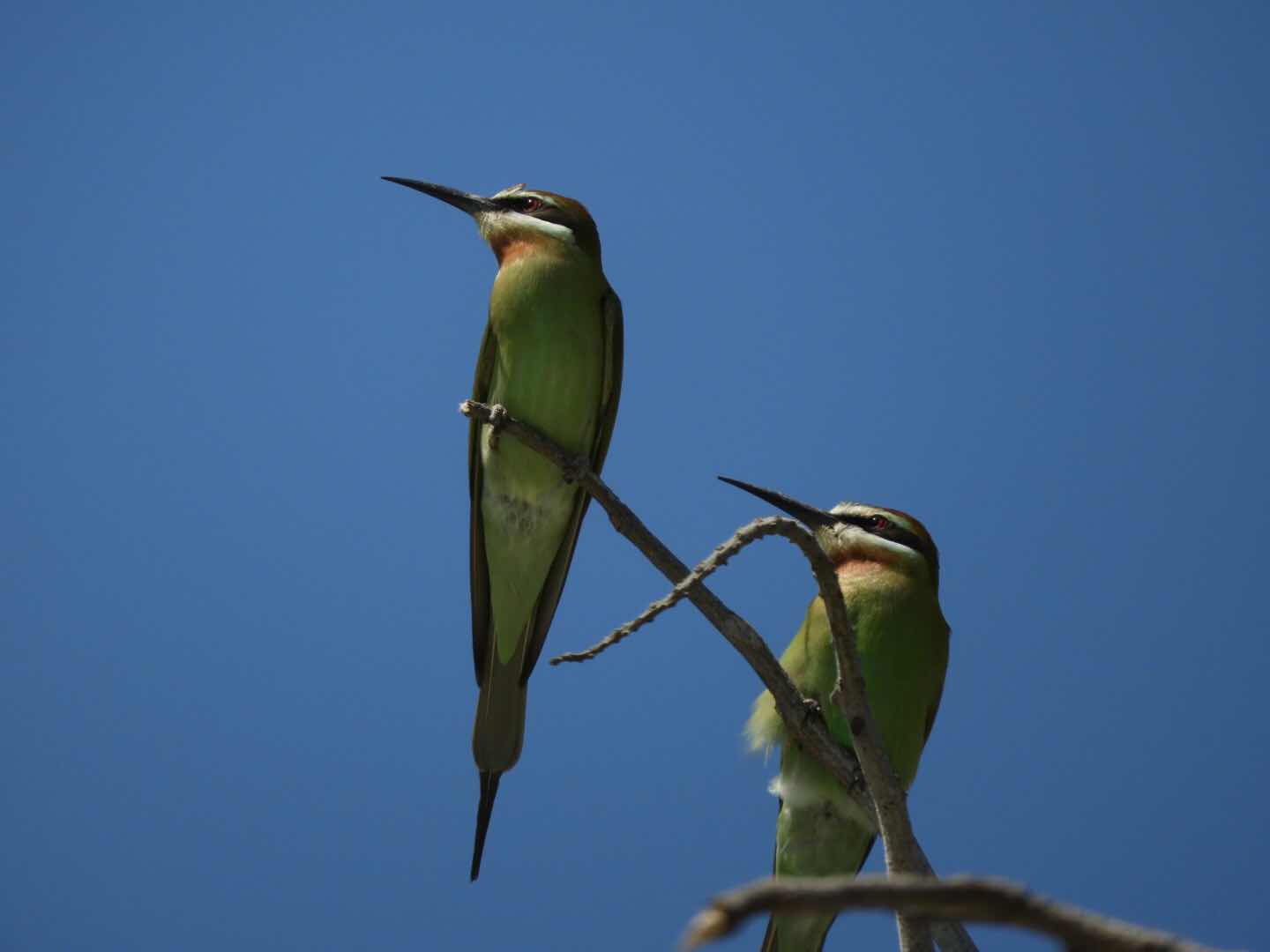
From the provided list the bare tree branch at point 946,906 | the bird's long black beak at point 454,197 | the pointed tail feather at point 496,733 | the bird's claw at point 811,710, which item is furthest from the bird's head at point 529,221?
the bare tree branch at point 946,906

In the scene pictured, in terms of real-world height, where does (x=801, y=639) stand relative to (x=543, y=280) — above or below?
below

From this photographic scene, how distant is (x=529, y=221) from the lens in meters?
3.69

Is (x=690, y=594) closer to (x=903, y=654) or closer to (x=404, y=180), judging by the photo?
(x=903, y=654)

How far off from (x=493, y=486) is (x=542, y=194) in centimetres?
89

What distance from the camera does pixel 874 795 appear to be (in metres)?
1.84

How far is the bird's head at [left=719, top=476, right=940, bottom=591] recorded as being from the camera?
10.8 feet

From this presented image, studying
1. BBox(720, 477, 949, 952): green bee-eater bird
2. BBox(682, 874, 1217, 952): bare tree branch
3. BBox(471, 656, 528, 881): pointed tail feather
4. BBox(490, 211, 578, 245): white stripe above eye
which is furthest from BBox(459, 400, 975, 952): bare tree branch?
BBox(682, 874, 1217, 952): bare tree branch

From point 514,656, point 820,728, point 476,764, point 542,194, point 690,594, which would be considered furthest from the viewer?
point 542,194

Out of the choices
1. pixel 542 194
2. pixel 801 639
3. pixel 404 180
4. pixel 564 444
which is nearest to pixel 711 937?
pixel 801 639

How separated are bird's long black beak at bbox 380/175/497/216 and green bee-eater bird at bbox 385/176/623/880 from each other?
0.35 metres

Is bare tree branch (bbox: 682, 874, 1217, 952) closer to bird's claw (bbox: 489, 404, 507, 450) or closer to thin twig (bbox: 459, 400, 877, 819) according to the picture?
thin twig (bbox: 459, 400, 877, 819)

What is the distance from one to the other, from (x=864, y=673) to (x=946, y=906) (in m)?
2.45

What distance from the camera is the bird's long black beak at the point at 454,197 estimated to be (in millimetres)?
3820

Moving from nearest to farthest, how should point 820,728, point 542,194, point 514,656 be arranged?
point 820,728 → point 514,656 → point 542,194
